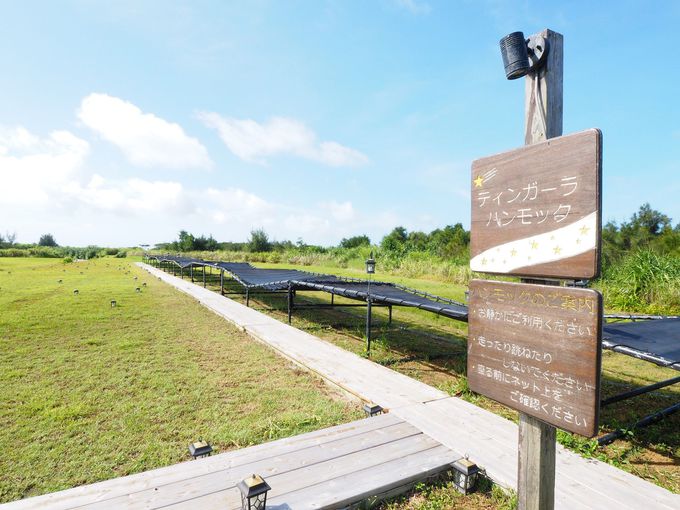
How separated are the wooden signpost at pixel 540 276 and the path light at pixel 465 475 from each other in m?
0.72

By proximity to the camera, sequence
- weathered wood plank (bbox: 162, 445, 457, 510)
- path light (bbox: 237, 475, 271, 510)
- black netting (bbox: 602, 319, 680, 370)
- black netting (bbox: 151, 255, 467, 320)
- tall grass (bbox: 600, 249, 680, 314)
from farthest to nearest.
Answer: tall grass (bbox: 600, 249, 680, 314) → black netting (bbox: 151, 255, 467, 320) → black netting (bbox: 602, 319, 680, 370) → weathered wood plank (bbox: 162, 445, 457, 510) → path light (bbox: 237, 475, 271, 510)

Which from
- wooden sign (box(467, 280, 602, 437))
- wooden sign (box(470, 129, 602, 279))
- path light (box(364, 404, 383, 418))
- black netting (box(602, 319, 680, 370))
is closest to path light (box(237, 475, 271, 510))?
wooden sign (box(467, 280, 602, 437))

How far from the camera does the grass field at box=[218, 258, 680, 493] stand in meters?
3.19

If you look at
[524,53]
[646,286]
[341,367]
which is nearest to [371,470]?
[341,367]

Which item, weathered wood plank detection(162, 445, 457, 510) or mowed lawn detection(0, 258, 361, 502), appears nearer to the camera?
weathered wood plank detection(162, 445, 457, 510)

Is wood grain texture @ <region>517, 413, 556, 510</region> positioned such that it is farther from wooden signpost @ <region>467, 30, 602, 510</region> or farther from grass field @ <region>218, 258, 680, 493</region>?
grass field @ <region>218, 258, 680, 493</region>

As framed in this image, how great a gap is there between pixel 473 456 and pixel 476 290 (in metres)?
1.70

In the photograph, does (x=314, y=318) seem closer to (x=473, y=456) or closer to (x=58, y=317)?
(x=58, y=317)

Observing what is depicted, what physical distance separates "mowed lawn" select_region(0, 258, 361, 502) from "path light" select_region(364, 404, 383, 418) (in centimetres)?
25

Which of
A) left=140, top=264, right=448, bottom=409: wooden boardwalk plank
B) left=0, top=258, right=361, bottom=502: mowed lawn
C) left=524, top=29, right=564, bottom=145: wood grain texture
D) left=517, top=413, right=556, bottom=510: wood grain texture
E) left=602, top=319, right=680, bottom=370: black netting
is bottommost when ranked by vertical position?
left=0, top=258, right=361, bottom=502: mowed lawn

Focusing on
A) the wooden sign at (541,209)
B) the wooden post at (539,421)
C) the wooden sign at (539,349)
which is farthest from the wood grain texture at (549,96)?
the wooden sign at (539,349)

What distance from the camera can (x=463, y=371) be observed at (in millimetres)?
5430

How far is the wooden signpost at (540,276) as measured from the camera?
1537mm

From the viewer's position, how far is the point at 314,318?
9438 mm
